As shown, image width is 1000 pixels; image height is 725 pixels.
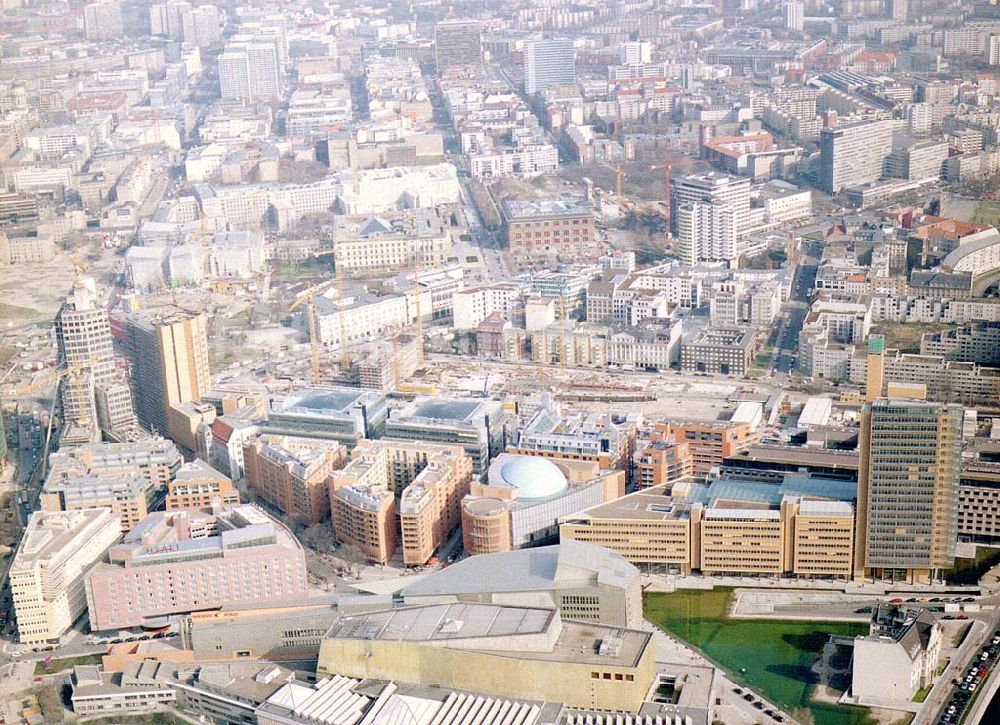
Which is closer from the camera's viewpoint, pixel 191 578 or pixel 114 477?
pixel 191 578

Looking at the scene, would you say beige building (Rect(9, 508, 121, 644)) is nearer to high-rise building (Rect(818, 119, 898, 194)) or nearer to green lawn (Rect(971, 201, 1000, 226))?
green lawn (Rect(971, 201, 1000, 226))

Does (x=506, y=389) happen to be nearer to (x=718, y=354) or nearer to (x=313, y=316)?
(x=718, y=354)

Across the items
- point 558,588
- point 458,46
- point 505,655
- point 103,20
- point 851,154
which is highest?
point 103,20

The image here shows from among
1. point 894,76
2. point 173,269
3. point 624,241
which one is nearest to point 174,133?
point 173,269

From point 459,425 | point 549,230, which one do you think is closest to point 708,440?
Answer: point 459,425

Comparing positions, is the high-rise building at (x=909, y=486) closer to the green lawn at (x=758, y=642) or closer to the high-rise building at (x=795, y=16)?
the green lawn at (x=758, y=642)

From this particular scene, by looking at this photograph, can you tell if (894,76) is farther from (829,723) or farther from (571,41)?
(829,723)
